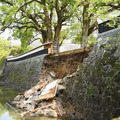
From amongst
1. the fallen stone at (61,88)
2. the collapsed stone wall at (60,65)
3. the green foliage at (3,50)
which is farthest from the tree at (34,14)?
the green foliage at (3,50)

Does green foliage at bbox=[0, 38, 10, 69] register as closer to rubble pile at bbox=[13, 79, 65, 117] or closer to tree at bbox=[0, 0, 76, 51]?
tree at bbox=[0, 0, 76, 51]

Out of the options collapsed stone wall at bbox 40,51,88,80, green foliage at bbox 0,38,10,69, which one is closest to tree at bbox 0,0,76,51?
collapsed stone wall at bbox 40,51,88,80

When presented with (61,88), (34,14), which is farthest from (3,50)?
(61,88)

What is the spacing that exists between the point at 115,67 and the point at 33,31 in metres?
14.8

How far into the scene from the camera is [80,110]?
16.2ft

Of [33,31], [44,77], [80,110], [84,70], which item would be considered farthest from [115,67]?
[33,31]

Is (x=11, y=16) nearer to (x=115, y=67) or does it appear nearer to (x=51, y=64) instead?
(x=51, y=64)

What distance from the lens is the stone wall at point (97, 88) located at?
3852 millimetres

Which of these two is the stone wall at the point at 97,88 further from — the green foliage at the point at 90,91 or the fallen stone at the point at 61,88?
the fallen stone at the point at 61,88

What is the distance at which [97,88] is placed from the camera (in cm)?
441

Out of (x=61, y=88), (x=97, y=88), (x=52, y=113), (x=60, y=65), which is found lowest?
(x=52, y=113)

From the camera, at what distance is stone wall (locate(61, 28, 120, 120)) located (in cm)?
385

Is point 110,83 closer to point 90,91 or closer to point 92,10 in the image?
point 90,91

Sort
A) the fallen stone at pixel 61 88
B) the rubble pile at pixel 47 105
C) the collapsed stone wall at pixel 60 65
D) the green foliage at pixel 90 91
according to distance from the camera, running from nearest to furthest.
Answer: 1. the green foliage at pixel 90 91
2. the rubble pile at pixel 47 105
3. the fallen stone at pixel 61 88
4. the collapsed stone wall at pixel 60 65
